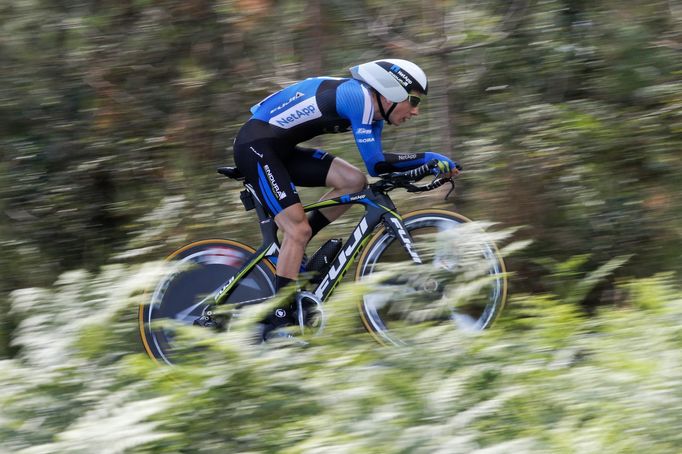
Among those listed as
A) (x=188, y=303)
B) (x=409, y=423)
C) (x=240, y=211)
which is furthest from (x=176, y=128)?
(x=409, y=423)

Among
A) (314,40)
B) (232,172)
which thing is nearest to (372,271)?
(232,172)

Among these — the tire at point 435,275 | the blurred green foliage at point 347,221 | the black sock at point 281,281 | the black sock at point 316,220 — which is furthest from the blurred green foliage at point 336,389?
the black sock at point 316,220

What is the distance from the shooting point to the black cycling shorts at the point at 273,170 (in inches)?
224

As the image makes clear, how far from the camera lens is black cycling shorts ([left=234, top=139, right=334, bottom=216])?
18.6ft

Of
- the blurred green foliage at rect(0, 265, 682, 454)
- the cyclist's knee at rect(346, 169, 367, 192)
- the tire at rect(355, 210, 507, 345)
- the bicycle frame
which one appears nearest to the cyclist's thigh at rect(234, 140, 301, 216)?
the bicycle frame

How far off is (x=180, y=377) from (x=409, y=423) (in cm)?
110

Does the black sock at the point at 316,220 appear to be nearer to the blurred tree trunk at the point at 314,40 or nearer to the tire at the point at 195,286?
the tire at the point at 195,286

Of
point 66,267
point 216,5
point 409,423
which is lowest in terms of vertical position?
point 66,267

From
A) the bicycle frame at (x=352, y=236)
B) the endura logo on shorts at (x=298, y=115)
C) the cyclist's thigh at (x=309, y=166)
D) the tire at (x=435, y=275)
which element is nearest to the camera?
the tire at (x=435, y=275)

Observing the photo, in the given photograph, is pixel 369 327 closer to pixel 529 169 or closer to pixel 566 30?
pixel 529 169

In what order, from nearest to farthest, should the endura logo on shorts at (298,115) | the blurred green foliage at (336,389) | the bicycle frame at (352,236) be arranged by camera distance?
the blurred green foliage at (336,389), the endura logo on shorts at (298,115), the bicycle frame at (352,236)

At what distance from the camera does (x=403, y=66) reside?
18.2ft

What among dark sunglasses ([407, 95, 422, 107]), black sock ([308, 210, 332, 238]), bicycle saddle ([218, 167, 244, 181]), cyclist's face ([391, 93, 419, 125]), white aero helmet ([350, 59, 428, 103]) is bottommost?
black sock ([308, 210, 332, 238])

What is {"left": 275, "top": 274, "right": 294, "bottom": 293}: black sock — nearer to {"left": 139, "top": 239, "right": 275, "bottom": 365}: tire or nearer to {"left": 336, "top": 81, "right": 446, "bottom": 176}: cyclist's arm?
{"left": 139, "top": 239, "right": 275, "bottom": 365}: tire
